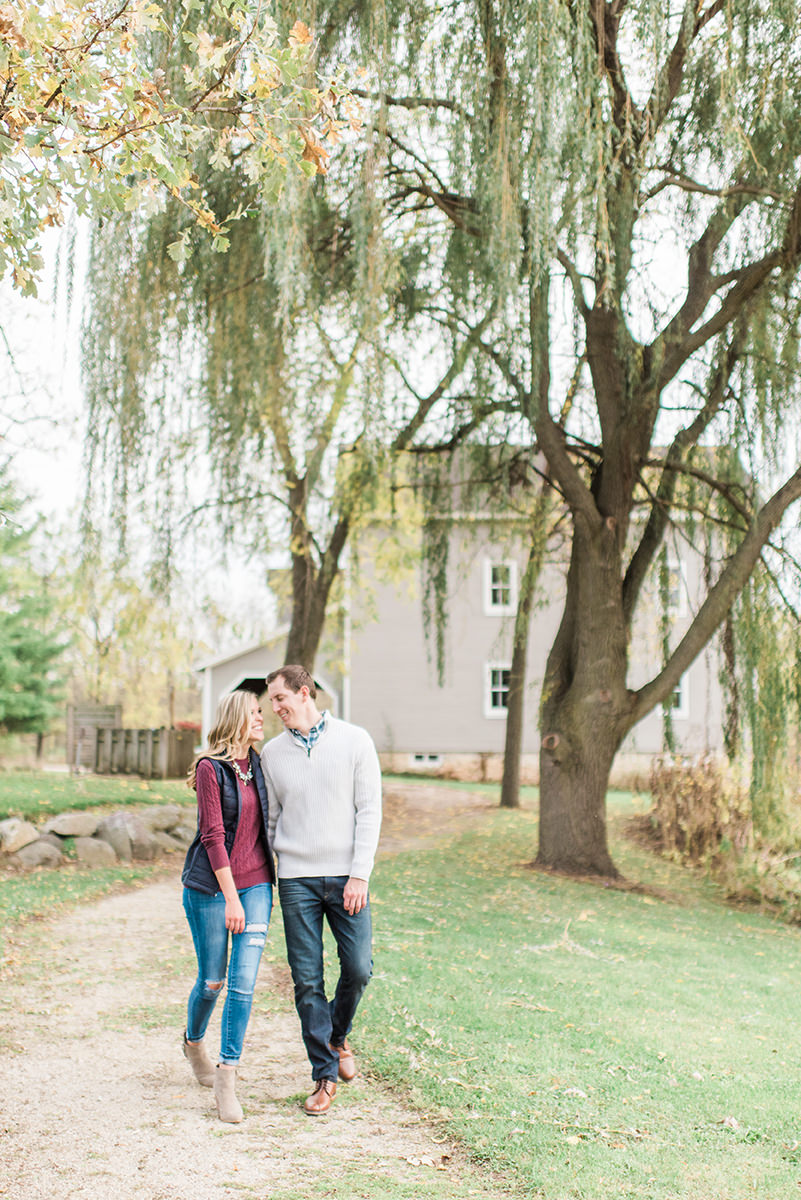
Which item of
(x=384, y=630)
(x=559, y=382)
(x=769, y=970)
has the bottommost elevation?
(x=769, y=970)

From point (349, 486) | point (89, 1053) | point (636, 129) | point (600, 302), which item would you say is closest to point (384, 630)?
point (349, 486)

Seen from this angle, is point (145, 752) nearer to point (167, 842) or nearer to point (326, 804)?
point (167, 842)

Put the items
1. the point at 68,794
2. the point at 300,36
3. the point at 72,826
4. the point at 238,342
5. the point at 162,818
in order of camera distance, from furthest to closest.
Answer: the point at 68,794 → the point at 162,818 → the point at 72,826 → the point at 238,342 → the point at 300,36

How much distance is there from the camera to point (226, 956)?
4527 millimetres

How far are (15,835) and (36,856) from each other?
36cm

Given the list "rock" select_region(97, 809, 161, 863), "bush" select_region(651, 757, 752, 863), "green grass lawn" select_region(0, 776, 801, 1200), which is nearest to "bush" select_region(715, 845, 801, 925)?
"bush" select_region(651, 757, 752, 863)

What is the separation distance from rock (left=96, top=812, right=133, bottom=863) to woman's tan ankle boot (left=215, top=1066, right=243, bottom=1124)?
Result: 724cm

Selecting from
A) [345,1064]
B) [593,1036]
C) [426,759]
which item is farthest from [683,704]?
[345,1064]

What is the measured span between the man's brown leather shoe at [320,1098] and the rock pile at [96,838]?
6.74 meters

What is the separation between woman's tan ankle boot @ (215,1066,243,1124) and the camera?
430 cm

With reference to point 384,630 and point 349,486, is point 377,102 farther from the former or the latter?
point 384,630

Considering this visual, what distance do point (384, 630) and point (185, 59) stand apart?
20151 millimetres

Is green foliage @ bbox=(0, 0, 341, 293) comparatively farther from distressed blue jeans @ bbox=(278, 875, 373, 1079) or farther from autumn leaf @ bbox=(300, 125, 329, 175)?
distressed blue jeans @ bbox=(278, 875, 373, 1079)

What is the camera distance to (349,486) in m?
12.9
